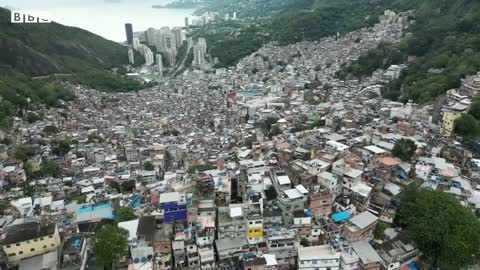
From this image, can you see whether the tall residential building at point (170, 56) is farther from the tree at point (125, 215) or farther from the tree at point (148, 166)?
the tree at point (125, 215)

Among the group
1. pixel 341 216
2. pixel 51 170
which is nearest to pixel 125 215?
pixel 341 216

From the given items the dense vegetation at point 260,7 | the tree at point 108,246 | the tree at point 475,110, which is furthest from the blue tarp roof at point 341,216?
the dense vegetation at point 260,7

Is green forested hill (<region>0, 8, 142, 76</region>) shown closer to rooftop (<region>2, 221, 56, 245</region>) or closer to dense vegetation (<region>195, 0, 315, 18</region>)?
rooftop (<region>2, 221, 56, 245</region>)

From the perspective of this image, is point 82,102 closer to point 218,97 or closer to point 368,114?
point 218,97

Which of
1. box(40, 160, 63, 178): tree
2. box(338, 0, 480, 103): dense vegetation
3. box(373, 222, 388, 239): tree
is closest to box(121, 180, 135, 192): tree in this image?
box(40, 160, 63, 178): tree

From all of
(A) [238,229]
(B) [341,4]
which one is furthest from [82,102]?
(B) [341,4]

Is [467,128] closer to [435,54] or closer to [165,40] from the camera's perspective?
[435,54]
